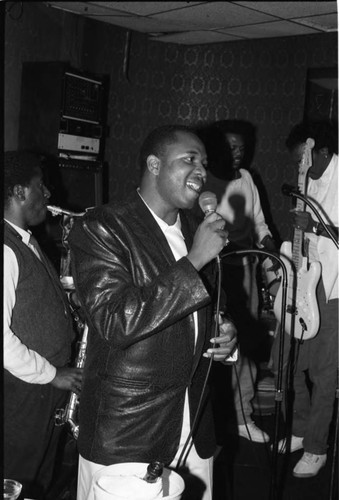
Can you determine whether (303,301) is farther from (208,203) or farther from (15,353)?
(208,203)

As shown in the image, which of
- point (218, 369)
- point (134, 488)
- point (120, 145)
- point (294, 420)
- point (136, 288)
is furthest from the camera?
point (120, 145)

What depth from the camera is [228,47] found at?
18.2 ft

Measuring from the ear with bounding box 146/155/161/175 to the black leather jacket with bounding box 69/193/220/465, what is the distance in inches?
5.3

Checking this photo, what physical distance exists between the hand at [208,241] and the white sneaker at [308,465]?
2413mm

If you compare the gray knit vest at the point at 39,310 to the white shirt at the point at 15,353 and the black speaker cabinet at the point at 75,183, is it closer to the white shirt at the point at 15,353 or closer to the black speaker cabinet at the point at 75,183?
the white shirt at the point at 15,353

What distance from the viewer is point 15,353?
2277mm

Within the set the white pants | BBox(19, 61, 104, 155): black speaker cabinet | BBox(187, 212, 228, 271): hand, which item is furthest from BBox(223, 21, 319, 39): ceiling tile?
the white pants

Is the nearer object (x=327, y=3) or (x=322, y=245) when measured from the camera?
(x=322, y=245)

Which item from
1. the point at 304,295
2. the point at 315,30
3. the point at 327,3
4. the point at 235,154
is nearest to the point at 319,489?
the point at 304,295

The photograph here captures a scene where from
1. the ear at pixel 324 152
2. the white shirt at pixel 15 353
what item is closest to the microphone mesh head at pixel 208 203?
the white shirt at pixel 15 353

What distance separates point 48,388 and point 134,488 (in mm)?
1269

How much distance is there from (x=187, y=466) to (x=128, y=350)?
0.46 metres

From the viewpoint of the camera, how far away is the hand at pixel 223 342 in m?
1.86

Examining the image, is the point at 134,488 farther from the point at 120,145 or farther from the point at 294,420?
the point at 120,145
